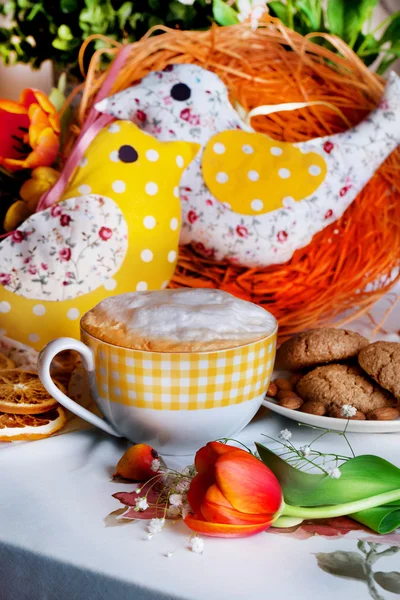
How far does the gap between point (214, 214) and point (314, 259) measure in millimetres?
168

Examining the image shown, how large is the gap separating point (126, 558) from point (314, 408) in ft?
0.73

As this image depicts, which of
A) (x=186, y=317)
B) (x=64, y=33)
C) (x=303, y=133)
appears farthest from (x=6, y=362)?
(x=64, y=33)

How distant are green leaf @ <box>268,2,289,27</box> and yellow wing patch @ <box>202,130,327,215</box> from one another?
31 centimetres

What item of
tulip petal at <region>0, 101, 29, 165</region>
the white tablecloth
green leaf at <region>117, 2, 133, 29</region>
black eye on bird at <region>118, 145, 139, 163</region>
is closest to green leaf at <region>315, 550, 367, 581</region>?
the white tablecloth

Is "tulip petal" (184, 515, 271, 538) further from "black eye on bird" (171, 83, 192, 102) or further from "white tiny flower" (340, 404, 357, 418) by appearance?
"black eye on bird" (171, 83, 192, 102)

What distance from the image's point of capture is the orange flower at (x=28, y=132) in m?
0.74

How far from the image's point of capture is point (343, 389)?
55 cm

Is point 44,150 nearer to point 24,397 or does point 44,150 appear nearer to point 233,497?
point 24,397

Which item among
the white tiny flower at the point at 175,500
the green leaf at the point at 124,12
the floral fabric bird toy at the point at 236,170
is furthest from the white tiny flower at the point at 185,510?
the green leaf at the point at 124,12

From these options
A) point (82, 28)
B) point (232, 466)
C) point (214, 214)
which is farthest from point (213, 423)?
point (82, 28)

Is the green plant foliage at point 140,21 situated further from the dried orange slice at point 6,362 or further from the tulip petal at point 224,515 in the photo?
the tulip petal at point 224,515

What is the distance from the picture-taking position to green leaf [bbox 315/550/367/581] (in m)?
0.36

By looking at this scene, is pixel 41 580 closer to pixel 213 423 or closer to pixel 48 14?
pixel 213 423

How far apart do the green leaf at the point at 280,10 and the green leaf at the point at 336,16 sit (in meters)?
0.07
